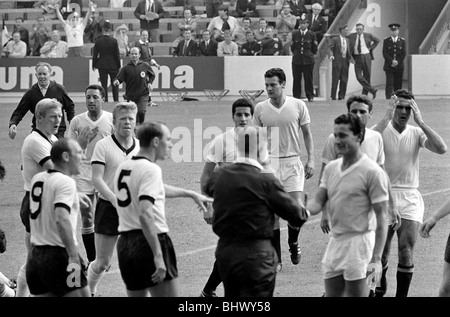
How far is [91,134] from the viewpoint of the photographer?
461 inches

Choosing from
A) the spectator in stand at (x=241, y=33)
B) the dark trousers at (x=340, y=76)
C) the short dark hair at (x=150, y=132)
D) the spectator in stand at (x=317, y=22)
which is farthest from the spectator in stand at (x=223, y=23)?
the short dark hair at (x=150, y=132)

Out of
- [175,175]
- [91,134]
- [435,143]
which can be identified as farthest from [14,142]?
[435,143]

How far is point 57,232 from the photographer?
8.88m

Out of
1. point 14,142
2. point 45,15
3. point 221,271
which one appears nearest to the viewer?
point 221,271

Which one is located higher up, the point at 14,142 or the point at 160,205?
the point at 160,205

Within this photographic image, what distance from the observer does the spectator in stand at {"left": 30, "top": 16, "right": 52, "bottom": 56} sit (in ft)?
105

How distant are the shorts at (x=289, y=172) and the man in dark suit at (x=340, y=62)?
17.2 meters

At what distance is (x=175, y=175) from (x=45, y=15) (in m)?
16.8

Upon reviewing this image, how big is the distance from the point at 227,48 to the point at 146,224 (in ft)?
75.3

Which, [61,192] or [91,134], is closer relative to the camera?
[61,192]

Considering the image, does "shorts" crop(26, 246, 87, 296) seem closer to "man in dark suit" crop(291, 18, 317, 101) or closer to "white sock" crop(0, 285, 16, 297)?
"white sock" crop(0, 285, 16, 297)

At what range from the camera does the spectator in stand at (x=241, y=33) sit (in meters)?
31.7

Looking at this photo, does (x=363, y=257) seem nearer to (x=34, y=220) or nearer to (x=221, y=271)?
(x=221, y=271)

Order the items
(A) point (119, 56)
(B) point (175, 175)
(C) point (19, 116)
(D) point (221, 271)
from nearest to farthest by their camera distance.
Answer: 1. (D) point (221, 271)
2. (C) point (19, 116)
3. (B) point (175, 175)
4. (A) point (119, 56)
